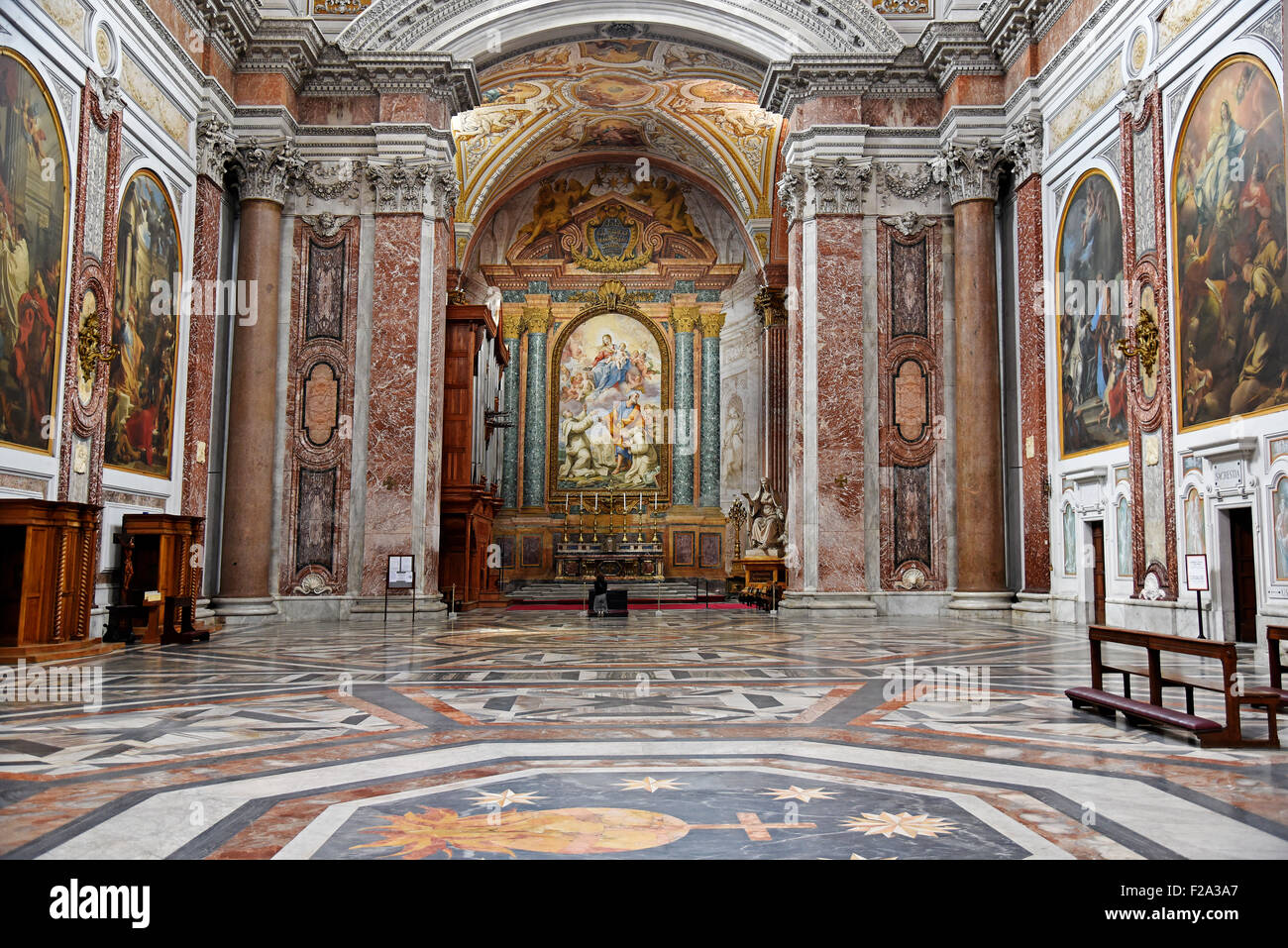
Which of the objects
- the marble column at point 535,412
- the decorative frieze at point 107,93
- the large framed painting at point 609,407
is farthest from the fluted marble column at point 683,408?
the decorative frieze at point 107,93

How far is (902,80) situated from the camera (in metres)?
18.0

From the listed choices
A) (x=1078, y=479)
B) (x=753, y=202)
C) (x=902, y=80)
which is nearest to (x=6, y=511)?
(x=1078, y=479)

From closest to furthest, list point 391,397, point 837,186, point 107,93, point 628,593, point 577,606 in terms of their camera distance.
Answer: point 107,93
point 391,397
point 837,186
point 577,606
point 628,593

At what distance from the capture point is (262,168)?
16906 mm

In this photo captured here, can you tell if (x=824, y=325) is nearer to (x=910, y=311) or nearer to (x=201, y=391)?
(x=910, y=311)

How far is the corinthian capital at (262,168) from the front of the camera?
16844 mm

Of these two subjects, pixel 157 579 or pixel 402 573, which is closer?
pixel 157 579

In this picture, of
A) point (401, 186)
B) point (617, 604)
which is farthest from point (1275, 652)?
point (401, 186)

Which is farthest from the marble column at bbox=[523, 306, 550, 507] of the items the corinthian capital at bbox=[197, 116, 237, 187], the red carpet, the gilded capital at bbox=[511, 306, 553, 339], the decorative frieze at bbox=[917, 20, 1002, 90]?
the decorative frieze at bbox=[917, 20, 1002, 90]

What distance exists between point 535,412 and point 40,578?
2129cm

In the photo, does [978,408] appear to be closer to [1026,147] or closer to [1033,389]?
[1033,389]

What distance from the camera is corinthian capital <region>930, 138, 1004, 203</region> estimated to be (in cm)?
1698

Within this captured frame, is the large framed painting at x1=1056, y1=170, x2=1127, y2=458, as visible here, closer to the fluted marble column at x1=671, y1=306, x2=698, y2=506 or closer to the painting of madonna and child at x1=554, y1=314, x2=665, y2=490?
the fluted marble column at x1=671, y1=306, x2=698, y2=506

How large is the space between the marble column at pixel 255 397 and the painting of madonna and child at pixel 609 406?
14.2 metres
